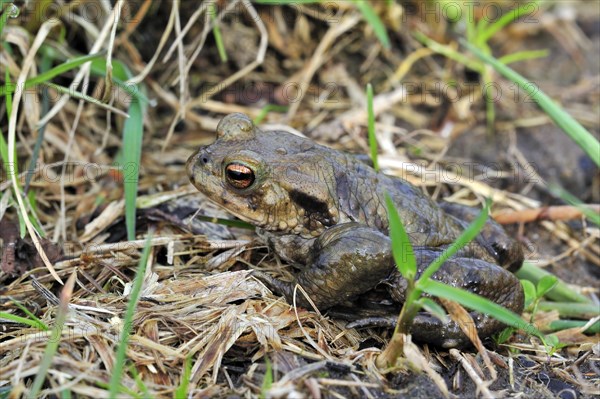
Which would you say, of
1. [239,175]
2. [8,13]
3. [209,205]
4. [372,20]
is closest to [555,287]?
[239,175]

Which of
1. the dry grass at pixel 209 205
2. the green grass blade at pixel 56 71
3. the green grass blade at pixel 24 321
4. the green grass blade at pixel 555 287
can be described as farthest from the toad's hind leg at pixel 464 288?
the green grass blade at pixel 56 71

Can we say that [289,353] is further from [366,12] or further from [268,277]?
[366,12]

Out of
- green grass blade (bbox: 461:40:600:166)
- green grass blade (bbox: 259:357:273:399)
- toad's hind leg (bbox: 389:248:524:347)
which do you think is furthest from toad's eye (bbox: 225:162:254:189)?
green grass blade (bbox: 461:40:600:166)

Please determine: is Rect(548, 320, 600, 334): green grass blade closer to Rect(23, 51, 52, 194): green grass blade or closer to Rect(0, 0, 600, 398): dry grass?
Rect(0, 0, 600, 398): dry grass

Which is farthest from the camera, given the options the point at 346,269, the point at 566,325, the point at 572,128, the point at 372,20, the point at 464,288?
the point at 372,20

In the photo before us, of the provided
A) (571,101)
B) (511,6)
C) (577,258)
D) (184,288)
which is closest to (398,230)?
(184,288)

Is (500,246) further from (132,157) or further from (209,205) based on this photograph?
(132,157)

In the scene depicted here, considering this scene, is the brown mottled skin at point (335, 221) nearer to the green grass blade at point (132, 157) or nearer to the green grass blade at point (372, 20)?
the green grass blade at point (132, 157)
